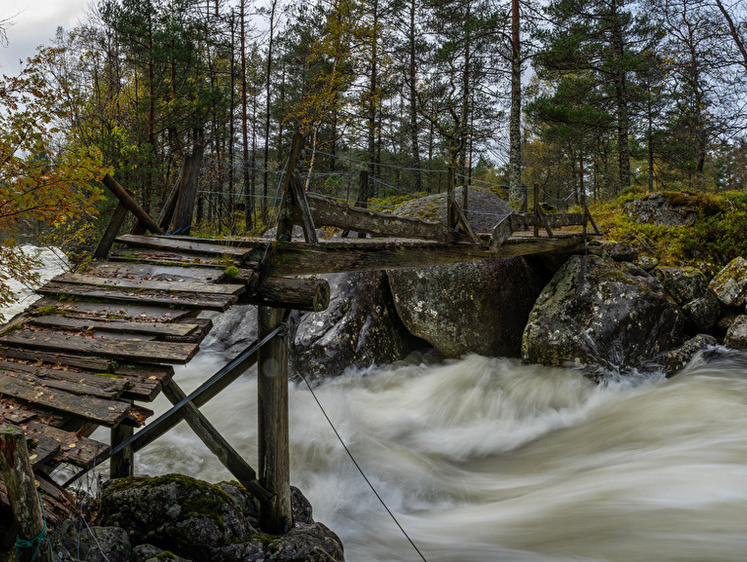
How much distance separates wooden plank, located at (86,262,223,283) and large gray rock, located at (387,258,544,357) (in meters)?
5.90

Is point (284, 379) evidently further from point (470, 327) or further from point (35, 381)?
point (470, 327)

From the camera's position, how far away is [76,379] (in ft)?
8.86

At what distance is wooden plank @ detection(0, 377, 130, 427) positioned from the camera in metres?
2.42

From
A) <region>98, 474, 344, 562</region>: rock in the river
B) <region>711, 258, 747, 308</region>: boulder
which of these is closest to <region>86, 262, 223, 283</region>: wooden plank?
<region>98, 474, 344, 562</region>: rock in the river

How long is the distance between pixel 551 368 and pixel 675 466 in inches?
Answer: 133

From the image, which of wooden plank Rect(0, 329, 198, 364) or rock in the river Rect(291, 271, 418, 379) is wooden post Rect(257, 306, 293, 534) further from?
rock in the river Rect(291, 271, 418, 379)

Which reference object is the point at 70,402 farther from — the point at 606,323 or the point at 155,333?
the point at 606,323

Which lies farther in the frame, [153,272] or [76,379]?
[153,272]

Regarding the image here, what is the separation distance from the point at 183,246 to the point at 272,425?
186 cm

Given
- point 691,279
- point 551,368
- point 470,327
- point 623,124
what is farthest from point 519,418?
point 623,124

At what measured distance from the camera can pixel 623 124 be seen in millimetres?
15648

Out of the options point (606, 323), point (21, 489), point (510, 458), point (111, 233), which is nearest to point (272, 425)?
point (111, 233)

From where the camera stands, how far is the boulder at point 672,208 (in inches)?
416

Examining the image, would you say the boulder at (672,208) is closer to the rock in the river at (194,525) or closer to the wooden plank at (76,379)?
the rock in the river at (194,525)
